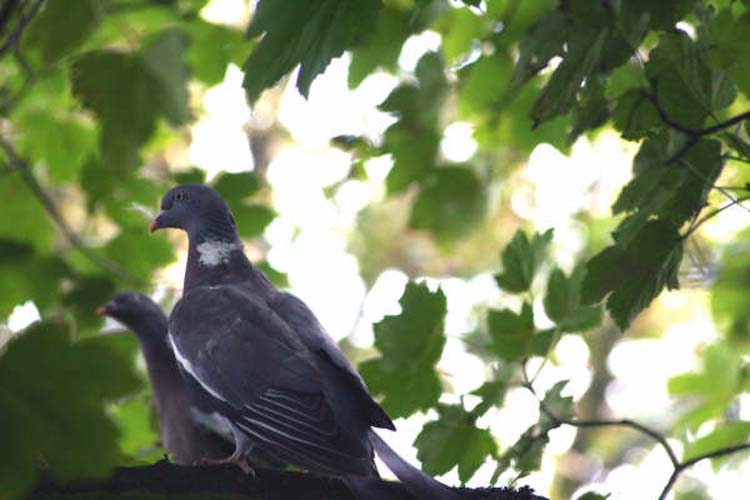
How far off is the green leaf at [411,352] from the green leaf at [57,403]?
1.79m

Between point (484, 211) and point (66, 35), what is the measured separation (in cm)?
296

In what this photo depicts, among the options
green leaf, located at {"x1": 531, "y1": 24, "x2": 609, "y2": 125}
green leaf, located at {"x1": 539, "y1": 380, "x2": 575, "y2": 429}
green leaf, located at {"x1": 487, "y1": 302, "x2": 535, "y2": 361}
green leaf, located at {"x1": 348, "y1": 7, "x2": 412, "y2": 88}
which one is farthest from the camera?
green leaf, located at {"x1": 348, "y1": 7, "x2": 412, "y2": 88}

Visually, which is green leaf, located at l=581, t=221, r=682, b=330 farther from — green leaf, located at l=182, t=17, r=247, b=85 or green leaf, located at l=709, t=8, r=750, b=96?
green leaf, located at l=182, t=17, r=247, b=85

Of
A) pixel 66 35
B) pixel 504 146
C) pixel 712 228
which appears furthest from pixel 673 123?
pixel 712 228

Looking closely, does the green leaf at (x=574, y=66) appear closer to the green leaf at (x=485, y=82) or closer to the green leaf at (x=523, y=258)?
the green leaf at (x=523, y=258)

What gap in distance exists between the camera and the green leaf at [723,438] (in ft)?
12.5

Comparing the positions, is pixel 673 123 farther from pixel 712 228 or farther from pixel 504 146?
pixel 712 228

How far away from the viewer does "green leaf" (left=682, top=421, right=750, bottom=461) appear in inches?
151

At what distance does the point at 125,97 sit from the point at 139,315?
3.45m

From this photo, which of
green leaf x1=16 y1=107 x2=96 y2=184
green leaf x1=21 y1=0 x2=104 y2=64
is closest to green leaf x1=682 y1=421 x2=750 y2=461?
green leaf x1=21 y1=0 x2=104 y2=64

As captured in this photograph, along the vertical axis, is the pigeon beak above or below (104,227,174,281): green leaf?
above

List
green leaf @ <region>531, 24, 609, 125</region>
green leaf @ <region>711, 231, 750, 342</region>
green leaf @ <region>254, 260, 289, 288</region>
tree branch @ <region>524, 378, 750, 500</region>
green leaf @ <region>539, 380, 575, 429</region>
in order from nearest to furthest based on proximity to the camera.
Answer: green leaf @ <region>531, 24, 609, 125</region>
tree branch @ <region>524, 378, 750, 500</region>
green leaf @ <region>539, 380, 575, 429</region>
green leaf @ <region>254, 260, 289, 288</region>
green leaf @ <region>711, 231, 750, 342</region>

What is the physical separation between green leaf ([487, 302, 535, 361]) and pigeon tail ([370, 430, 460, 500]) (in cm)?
46

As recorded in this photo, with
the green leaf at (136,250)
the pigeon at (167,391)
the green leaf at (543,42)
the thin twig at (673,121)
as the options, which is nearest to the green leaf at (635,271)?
the thin twig at (673,121)
